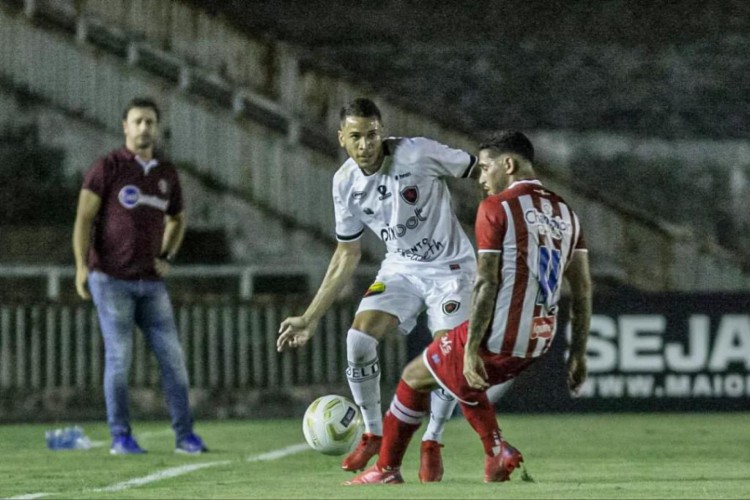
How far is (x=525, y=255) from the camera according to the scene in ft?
21.2

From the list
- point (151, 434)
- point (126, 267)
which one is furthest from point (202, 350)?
point (126, 267)

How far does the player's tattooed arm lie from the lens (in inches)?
251

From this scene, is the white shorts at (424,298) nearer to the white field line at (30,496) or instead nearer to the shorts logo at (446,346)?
the shorts logo at (446,346)

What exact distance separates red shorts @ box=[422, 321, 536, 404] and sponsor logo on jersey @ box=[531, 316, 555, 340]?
11 centimetres

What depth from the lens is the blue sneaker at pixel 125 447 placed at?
9328mm

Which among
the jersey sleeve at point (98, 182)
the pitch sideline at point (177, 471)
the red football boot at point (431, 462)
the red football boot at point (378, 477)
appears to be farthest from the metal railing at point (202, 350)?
the red football boot at point (378, 477)

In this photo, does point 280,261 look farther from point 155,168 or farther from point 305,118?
point 155,168

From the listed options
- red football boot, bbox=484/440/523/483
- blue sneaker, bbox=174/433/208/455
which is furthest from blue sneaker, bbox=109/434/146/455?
red football boot, bbox=484/440/523/483

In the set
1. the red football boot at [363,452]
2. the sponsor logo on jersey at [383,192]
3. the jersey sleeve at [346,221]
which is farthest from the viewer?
the jersey sleeve at [346,221]

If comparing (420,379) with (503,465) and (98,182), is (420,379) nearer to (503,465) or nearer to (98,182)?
(503,465)

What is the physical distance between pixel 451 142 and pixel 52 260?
5276 millimetres

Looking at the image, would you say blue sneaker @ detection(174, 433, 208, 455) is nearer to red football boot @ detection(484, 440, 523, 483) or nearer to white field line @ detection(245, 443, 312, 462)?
white field line @ detection(245, 443, 312, 462)

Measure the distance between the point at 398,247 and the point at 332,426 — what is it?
0.92 meters

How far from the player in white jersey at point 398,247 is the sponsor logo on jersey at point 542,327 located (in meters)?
0.84
